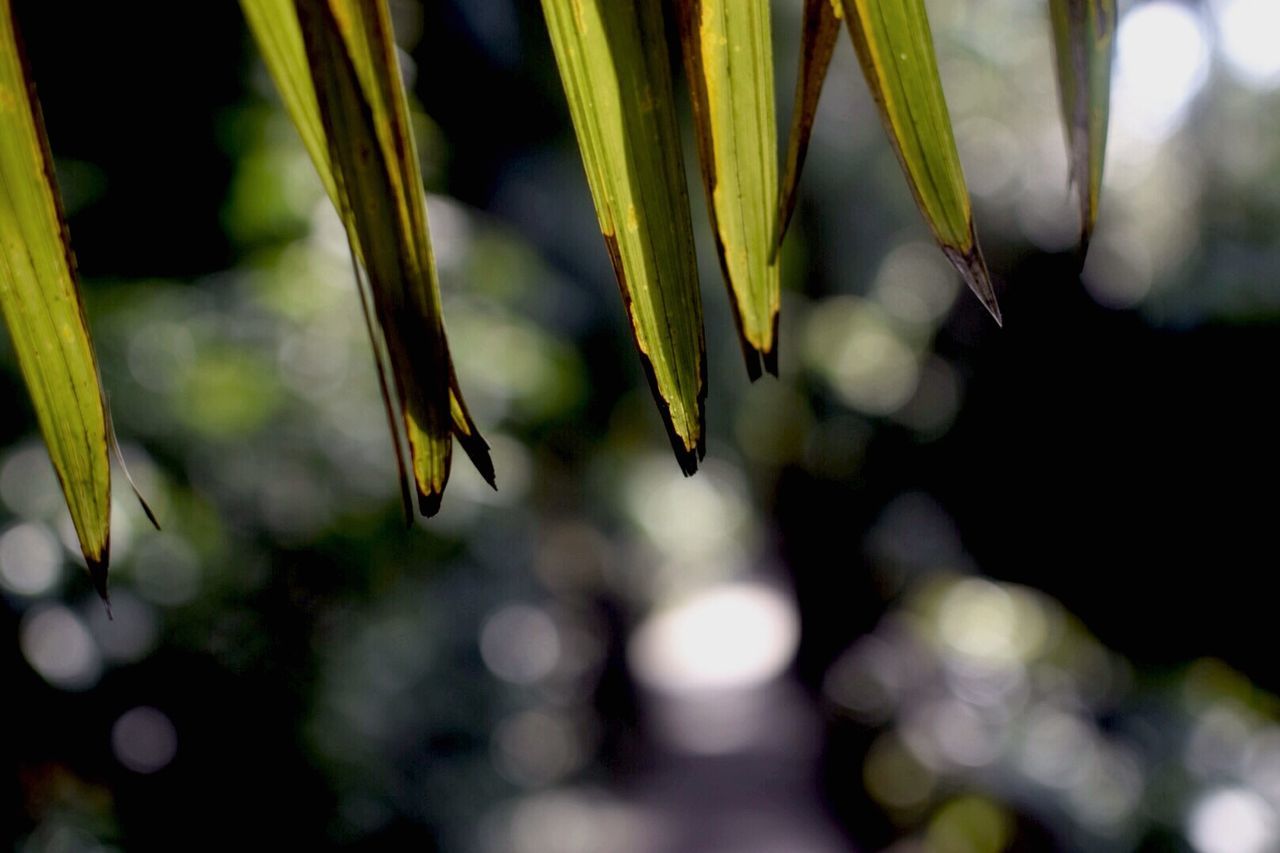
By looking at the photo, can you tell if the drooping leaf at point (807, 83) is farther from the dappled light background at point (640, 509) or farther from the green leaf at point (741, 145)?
the dappled light background at point (640, 509)

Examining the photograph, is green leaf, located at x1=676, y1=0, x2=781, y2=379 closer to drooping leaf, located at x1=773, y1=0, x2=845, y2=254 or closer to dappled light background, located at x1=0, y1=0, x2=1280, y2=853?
drooping leaf, located at x1=773, y1=0, x2=845, y2=254

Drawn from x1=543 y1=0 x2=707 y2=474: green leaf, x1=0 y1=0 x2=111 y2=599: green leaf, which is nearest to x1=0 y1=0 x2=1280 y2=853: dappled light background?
x1=543 y1=0 x2=707 y2=474: green leaf

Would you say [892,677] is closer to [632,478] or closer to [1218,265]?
[632,478]

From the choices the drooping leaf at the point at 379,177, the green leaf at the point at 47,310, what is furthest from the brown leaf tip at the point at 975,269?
the green leaf at the point at 47,310

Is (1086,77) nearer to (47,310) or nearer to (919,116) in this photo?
(919,116)

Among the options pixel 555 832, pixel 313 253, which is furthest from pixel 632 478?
pixel 313 253

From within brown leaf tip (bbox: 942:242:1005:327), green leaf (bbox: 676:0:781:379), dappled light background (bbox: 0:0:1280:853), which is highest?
green leaf (bbox: 676:0:781:379)
